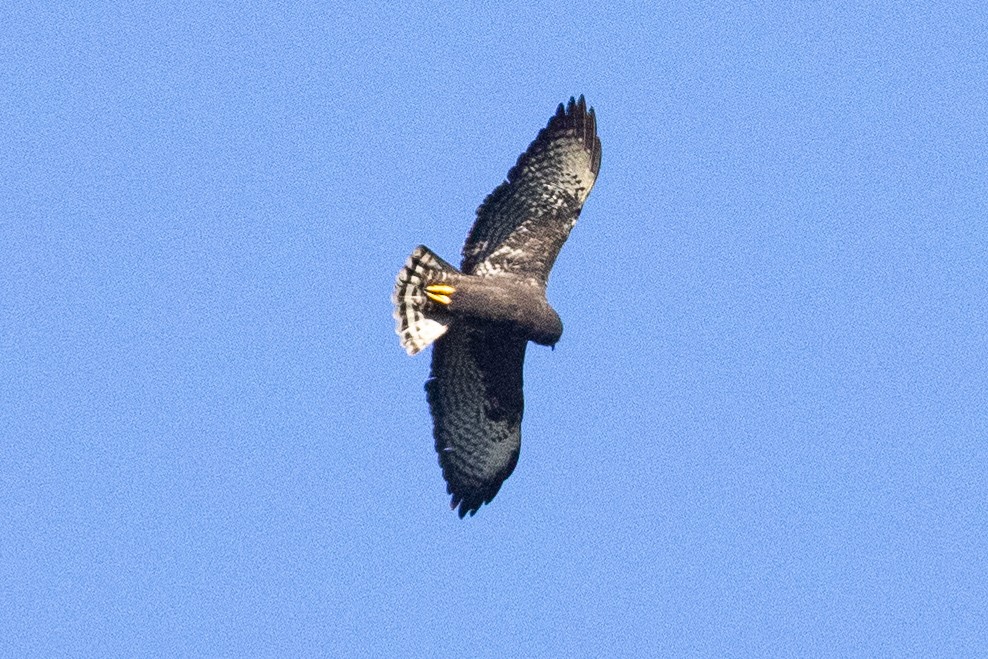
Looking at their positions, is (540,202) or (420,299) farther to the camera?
(540,202)

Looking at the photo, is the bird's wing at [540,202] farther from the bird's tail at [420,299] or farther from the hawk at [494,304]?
the bird's tail at [420,299]

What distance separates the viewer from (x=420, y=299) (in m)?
14.4

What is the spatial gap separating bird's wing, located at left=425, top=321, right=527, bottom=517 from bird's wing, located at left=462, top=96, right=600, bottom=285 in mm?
601

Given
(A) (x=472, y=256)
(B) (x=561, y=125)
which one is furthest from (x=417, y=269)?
(B) (x=561, y=125)

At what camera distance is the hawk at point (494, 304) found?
14430mm

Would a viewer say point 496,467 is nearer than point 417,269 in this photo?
No

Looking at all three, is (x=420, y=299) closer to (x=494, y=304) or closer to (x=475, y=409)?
(x=494, y=304)

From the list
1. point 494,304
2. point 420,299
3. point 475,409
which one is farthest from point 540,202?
point 475,409

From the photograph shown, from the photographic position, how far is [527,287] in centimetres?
1470

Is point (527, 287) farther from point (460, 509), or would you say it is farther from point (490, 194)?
point (460, 509)

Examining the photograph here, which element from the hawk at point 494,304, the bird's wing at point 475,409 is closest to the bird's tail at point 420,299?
the hawk at point 494,304

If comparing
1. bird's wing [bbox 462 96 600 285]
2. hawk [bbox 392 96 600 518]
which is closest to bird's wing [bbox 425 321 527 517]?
hawk [bbox 392 96 600 518]

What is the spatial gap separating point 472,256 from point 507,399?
1192 mm

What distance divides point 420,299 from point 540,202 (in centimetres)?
129
